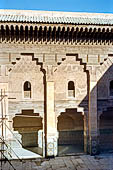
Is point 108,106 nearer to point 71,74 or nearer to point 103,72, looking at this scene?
point 103,72

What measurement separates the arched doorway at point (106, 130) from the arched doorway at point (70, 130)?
96cm

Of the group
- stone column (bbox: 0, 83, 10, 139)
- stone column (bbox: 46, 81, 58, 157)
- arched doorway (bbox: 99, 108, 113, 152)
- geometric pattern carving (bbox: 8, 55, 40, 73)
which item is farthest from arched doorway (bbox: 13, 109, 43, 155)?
arched doorway (bbox: 99, 108, 113, 152)

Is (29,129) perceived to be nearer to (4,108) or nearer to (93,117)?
(4,108)

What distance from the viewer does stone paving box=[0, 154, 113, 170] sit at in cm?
695

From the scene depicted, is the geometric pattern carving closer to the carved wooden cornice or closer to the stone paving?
the carved wooden cornice

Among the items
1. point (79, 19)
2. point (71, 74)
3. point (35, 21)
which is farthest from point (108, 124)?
point (35, 21)

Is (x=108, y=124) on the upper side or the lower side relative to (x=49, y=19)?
lower

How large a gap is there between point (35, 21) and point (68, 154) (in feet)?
19.0

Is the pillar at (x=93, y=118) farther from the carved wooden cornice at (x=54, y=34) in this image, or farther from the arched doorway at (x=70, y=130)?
the carved wooden cornice at (x=54, y=34)

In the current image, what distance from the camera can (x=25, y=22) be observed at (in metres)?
7.21

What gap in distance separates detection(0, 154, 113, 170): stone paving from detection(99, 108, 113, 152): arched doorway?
0.97m

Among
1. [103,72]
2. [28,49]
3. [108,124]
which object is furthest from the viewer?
[108,124]

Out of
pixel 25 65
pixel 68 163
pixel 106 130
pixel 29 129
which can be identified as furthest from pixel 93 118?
pixel 25 65

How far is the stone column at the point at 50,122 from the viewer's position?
25.5 ft
